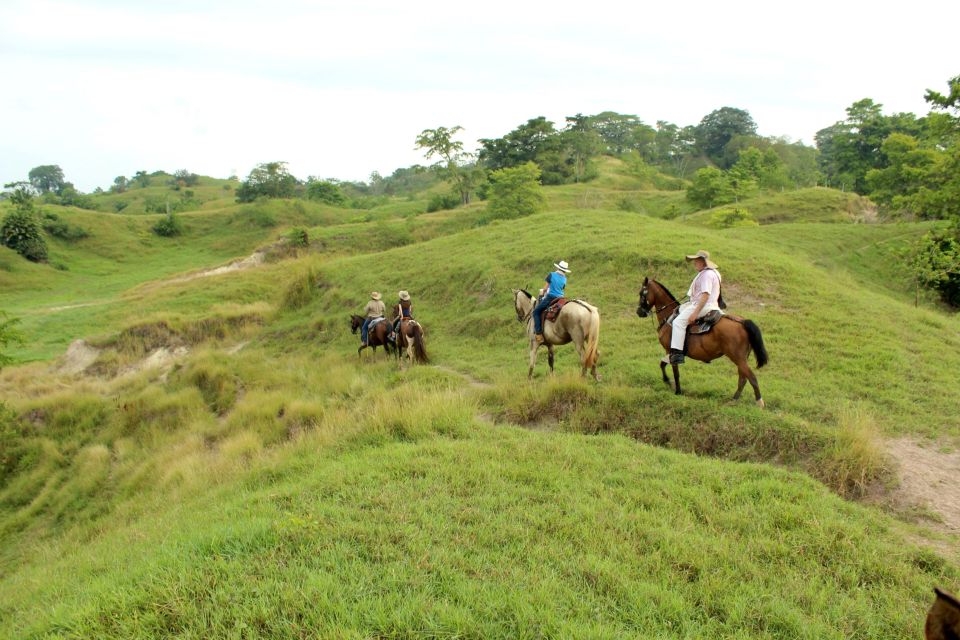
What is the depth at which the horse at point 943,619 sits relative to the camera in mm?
1926

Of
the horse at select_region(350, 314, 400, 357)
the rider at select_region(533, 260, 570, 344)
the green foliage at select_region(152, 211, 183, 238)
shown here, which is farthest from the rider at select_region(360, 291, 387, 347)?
the green foliage at select_region(152, 211, 183, 238)

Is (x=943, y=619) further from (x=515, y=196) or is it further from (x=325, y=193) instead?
(x=325, y=193)

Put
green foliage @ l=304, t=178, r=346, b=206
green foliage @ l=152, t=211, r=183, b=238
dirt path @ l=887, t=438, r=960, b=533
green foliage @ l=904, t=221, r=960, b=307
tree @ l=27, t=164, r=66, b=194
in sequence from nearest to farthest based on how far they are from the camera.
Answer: dirt path @ l=887, t=438, r=960, b=533
green foliage @ l=904, t=221, r=960, b=307
green foliage @ l=152, t=211, r=183, b=238
green foliage @ l=304, t=178, r=346, b=206
tree @ l=27, t=164, r=66, b=194

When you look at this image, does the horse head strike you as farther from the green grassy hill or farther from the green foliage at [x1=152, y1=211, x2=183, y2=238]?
the green foliage at [x1=152, y1=211, x2=183, y2=238]

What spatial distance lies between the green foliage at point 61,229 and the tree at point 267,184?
1910 cm

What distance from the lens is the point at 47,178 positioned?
123875 millimetres

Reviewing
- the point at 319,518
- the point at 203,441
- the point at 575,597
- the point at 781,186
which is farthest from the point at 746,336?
the point at 781,186

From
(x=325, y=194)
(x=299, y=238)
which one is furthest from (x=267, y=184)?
(x=299, y=238)

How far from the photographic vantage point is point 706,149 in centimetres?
7944

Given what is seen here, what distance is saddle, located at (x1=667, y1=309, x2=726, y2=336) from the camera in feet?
27.4

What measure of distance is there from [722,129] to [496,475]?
85457mm

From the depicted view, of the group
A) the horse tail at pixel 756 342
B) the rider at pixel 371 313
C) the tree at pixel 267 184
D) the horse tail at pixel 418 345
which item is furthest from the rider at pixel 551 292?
the tree at pixel 267 184

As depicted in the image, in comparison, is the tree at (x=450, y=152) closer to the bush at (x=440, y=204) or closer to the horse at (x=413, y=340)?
the bush at (x=440, y=204)

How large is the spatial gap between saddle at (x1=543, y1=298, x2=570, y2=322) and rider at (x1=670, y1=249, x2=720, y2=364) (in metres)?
2.43
